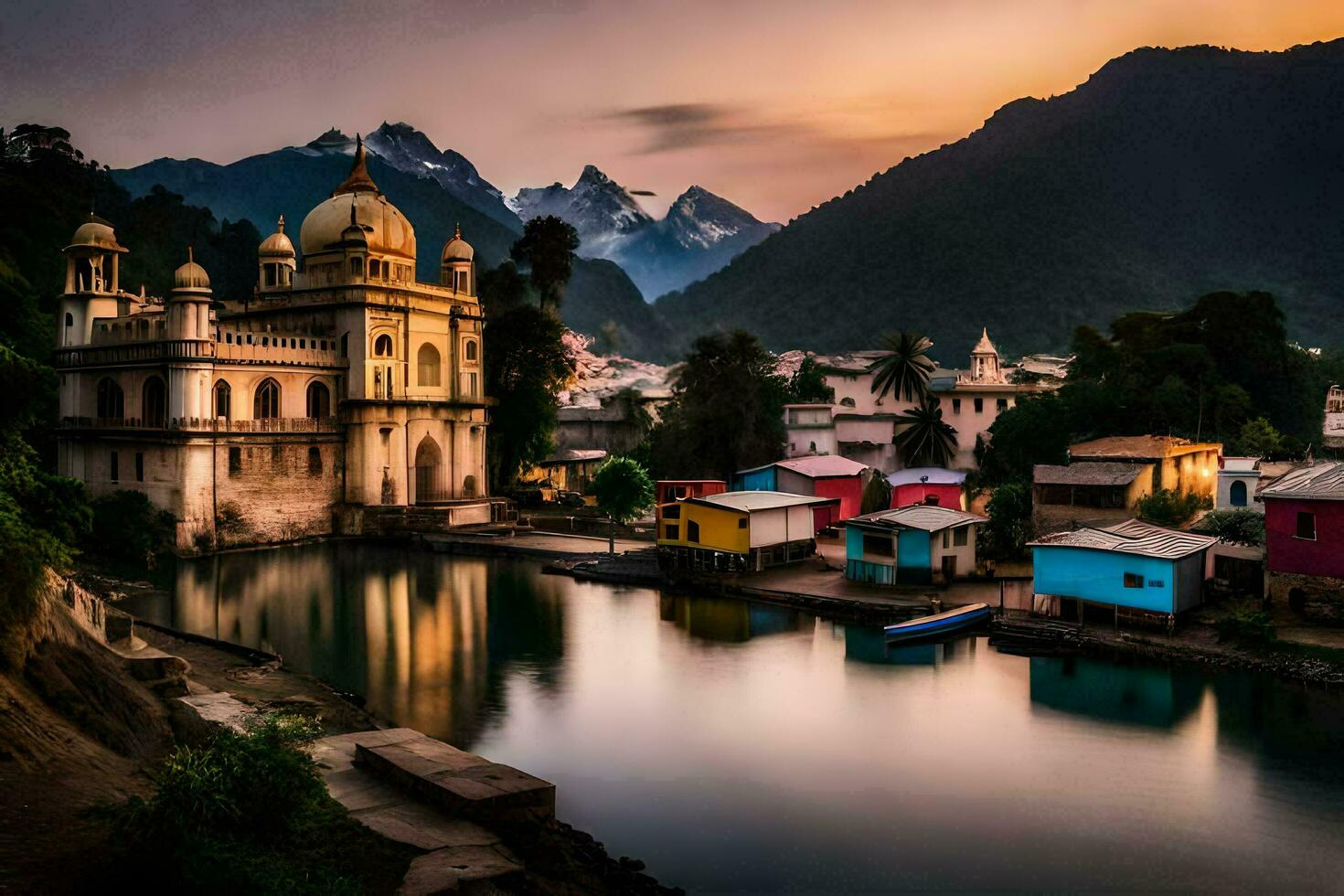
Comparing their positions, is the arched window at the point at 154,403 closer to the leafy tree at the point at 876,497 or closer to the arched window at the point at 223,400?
the arched window at the point at 223,400

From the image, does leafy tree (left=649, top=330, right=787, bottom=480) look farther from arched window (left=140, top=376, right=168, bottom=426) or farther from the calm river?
arched window (left=140, top=376, right=168, bottom=426)

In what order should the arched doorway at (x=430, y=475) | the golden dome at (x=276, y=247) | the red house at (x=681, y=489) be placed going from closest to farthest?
the red house at (x=681, y=489) → the arched doorway at (x=430, y=475) → the golden dome at (x=276, y=247)

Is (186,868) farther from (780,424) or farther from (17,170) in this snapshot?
(17,170)

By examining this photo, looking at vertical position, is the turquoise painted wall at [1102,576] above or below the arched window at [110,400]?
below

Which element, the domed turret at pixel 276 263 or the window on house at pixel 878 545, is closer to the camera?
the window on house at pixel 878 545

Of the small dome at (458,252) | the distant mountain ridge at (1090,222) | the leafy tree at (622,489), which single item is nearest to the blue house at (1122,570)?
the leafy tree at (622,489)

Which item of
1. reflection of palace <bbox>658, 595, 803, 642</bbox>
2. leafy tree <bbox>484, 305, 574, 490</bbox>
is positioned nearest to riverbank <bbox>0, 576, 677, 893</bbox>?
reflection of palace <bbox>658, 595, 803, 642</bbox>

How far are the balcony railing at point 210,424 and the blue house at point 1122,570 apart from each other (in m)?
28.4

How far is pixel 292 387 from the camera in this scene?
144 ft

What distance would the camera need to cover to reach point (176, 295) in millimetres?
40188

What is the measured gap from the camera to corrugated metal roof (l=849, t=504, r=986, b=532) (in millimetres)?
31219

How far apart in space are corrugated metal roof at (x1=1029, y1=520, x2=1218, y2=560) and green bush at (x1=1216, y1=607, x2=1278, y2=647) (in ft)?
5.90

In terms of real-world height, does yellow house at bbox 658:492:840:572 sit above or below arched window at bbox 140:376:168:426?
below

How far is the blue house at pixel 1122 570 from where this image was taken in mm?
25938
